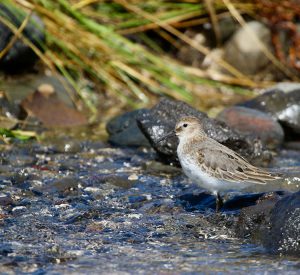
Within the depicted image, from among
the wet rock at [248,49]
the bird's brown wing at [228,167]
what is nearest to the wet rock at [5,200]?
the bird's brown wing at [228,167]

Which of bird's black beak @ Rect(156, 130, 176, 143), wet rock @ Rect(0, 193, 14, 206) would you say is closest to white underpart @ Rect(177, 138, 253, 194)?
bird's black beak @ Rect(156, 130, 176, 143)

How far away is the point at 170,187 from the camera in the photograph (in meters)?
7.33

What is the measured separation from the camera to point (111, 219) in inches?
247

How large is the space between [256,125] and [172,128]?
1.39 m

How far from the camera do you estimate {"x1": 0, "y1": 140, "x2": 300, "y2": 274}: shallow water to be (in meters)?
5.26

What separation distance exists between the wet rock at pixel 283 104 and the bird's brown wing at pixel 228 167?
3.04m

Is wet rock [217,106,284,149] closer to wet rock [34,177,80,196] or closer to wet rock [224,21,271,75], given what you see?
wet rock [34,177,80,196]

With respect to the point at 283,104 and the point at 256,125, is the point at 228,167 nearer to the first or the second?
the point at 256,125

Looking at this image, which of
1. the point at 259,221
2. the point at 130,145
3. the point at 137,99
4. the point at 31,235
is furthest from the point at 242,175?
the point at 137,99

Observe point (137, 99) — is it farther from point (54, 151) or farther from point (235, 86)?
point (54, 151)

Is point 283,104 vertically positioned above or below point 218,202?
above

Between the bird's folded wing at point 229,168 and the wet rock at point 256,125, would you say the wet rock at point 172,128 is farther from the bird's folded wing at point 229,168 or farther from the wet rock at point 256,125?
the bird's folded wing at point 229,168

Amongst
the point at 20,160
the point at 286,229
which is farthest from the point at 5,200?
the point at 286,229

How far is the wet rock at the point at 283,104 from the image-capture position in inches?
372
